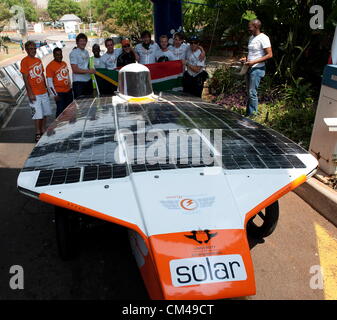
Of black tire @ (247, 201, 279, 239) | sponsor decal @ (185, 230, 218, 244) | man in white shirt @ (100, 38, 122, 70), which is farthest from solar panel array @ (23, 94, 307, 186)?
man in white shirt @ (100, 38, 122, 70)

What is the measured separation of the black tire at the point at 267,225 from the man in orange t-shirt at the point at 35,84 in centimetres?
483

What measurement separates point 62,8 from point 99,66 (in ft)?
491

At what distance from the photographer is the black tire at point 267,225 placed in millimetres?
3605

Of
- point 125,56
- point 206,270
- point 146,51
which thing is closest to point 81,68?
point 125,56

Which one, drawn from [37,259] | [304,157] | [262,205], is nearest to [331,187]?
[304,157]

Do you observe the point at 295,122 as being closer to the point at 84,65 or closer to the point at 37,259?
the point at 84,65

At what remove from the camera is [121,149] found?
10.9 ft

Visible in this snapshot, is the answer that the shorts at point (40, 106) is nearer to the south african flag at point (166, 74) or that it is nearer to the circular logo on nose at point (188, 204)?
the south african flag at point (166, 74)

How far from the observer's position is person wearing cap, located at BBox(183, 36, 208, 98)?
7.22 m

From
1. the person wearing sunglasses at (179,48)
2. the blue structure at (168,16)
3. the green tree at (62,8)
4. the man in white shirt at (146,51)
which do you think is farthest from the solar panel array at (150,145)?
the green tree at (62,8)

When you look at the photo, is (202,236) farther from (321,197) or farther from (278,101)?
(278,101)

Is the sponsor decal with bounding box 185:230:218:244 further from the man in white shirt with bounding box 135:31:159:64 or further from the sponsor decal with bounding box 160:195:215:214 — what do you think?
the man in white shirt with bounding box 135:31:159:64

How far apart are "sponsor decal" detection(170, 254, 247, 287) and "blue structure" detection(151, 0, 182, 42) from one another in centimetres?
1004
